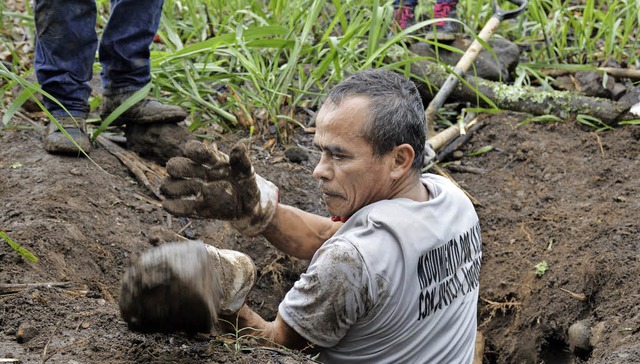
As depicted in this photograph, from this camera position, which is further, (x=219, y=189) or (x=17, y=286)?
(x=219, y=189)

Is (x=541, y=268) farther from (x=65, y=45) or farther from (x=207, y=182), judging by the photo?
(x=65, y=45)

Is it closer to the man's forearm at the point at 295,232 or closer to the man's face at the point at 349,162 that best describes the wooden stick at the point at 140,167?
the man's forearm at the point at 295,232

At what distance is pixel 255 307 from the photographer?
120 inches

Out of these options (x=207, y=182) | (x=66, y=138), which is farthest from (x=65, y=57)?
(x=207, y=182)

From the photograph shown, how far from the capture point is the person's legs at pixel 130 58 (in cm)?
309

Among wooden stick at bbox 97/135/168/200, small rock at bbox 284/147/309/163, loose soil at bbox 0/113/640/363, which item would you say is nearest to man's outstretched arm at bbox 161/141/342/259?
loose soil at bbox 0/113/640/363

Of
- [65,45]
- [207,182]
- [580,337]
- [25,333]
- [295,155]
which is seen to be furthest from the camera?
[295,155]

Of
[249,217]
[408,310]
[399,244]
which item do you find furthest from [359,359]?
[249,217]

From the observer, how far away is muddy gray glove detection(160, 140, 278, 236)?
2264mm

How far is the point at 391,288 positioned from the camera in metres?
2.01

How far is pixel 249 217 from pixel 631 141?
2219 millimetres

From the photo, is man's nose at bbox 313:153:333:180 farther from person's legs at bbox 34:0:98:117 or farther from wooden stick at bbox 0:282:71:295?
person's legs at bbox 34:0:98:117

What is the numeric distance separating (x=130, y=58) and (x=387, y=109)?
1422 mm

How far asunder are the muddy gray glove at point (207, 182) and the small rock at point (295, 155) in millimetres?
1169
